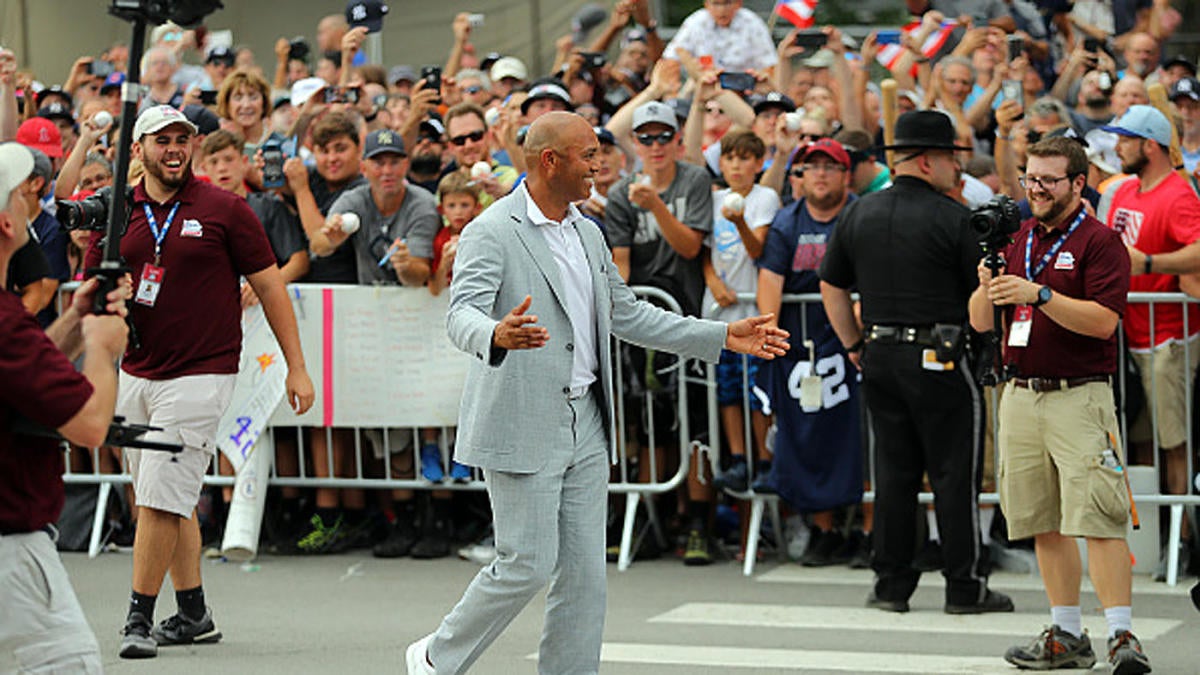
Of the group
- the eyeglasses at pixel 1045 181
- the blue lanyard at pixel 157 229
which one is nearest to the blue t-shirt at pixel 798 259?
the eyeglasses at pixel 1045 181

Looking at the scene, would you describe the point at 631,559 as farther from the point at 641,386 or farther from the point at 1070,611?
the point at 1070,611

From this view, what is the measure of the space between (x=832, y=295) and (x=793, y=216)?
116 cm

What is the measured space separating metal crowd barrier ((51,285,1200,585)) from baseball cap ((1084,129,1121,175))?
1614 mm

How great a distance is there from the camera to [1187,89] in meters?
12.4

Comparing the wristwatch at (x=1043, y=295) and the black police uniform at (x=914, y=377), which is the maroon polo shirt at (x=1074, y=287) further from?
the black police uniform at (x=914, y=377)

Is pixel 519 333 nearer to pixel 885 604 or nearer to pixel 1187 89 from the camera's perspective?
pixel 885 604

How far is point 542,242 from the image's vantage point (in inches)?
268

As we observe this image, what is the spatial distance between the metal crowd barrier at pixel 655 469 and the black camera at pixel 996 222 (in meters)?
2.43

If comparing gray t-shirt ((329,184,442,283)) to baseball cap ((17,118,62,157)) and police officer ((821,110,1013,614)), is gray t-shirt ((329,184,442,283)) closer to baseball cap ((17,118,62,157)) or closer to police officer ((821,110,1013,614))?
baseball cap ((17,118,62,157))

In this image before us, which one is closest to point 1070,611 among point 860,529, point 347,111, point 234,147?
point 860,529

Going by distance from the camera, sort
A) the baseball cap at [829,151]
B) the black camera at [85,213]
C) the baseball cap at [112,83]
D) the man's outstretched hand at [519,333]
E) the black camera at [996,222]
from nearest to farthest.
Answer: the man's outstretched hand at [519,333] < the black camera at [85,213] < the black camera at [996,222] < the baseball cap at [829,151] < the baseball cap at [112,83]

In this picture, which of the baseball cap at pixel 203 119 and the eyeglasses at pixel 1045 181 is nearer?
the eyeglasses at pixel 1045 181

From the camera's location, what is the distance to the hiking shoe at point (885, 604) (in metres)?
9.62

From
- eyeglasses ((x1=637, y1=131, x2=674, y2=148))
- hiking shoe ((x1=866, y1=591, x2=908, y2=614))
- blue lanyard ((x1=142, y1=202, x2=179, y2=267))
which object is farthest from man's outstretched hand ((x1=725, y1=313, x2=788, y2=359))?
eyeglasses ((x1=637, y1=131, x2=674, y2=148))
